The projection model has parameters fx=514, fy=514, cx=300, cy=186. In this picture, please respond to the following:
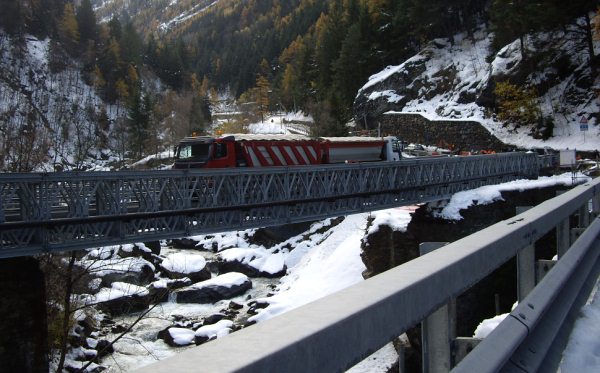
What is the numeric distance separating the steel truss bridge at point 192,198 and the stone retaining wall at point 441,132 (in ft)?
59.9

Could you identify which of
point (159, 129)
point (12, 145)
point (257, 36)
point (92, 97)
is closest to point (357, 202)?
point (12, 145)

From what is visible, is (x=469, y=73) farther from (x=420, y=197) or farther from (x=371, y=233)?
(x=371, y=233)

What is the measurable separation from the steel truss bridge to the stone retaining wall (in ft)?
59.9

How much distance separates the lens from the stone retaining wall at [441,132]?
49.9 meters

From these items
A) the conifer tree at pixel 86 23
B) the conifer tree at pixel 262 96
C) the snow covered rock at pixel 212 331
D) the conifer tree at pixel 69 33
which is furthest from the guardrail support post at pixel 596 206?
the conifer tree at pixel 86 23

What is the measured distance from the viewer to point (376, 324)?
5.36 ft

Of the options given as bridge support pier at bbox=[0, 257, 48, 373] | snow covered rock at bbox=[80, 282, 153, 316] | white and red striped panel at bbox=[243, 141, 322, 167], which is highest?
white and red striped panel at bbox=[243, 141, 322, 167]

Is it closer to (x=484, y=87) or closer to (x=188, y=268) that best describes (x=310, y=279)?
(x=188, y=268)

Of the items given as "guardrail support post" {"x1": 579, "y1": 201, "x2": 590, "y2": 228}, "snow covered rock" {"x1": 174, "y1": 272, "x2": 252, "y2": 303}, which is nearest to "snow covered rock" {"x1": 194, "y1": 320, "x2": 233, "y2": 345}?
"snow covered rock" {"x1": 174, "y1": 272, "x2": 252, "y2": 303}

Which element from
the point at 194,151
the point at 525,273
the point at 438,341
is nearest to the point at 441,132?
the point at 194,151

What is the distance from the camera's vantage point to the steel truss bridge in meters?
16.2

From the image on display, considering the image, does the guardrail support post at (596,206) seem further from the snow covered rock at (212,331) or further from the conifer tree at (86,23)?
the conifer tree at (86,23)

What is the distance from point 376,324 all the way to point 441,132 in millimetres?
55814

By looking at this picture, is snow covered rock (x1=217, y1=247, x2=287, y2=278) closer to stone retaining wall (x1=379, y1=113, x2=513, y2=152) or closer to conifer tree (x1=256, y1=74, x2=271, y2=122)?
stone retaining wall (x1=379, y1=113, x2=513, y2=152)
